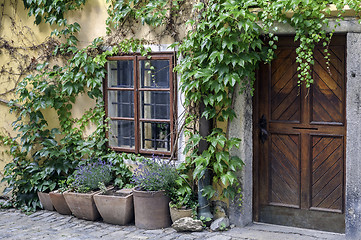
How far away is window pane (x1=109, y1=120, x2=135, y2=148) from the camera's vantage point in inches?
287

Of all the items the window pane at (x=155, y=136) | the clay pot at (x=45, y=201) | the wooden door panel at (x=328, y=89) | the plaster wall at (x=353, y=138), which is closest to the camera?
the plaster wall at (x=353, y=138)

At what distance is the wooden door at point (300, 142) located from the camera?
6.01 metres

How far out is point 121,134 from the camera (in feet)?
24.2

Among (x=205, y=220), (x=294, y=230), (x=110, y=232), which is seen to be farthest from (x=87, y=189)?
(x=294, y=230)

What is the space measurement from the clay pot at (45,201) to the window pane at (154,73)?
6.82 feet

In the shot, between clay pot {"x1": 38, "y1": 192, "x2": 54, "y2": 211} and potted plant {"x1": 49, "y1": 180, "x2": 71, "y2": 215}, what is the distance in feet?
0.54

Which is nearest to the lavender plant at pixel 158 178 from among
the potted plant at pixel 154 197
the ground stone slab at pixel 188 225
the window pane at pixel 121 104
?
the potted plant at pixel 154 197

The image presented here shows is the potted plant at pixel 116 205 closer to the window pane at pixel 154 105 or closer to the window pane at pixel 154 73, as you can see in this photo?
the window pane at pixel 154 105

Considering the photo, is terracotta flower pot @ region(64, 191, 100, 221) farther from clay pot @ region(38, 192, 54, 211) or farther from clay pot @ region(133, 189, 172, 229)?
clay pot @ region(133, 189, 172, 229)

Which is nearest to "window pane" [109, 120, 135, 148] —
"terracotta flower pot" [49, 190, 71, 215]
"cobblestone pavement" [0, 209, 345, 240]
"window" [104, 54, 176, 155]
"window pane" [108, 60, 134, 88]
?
"window" [104, 54, 176, 155]

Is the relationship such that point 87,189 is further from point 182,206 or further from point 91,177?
point 182,206

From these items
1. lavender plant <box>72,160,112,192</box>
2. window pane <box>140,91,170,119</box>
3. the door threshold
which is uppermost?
window pane <box>140,91,170,119</box>

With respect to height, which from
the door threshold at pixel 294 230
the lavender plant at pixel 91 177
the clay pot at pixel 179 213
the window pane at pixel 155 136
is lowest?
the door threshold at pixel 294 230

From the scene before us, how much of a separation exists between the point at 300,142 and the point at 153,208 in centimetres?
192
